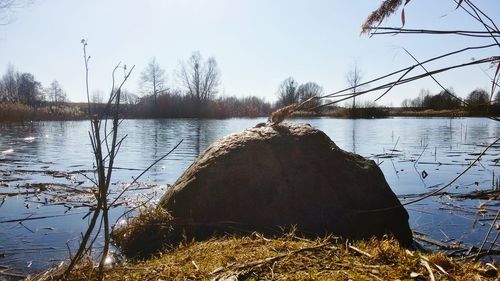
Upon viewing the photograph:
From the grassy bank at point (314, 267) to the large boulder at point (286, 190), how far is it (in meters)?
1.80

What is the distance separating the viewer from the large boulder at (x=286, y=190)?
4574 mm

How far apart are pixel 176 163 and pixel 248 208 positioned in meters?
7.86

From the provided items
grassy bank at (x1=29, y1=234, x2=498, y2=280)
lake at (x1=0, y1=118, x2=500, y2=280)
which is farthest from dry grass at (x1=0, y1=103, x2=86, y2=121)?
grassy bank at (x1=29, y1=234, x2=498, y2=280)

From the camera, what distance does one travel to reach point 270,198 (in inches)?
184

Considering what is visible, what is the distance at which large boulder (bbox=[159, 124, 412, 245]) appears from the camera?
15.0 ft

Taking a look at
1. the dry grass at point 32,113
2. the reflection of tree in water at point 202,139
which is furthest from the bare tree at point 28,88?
the reflection of tree in water at point 202,139

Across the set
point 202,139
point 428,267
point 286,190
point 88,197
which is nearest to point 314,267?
point 428,267

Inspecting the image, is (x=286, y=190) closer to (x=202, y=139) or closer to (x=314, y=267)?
(x=314, y=267)

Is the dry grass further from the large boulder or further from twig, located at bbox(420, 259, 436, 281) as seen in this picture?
twig, located at bbox(420, 259, 436, 281)

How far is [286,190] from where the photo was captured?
4703 mm

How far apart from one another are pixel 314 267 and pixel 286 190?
2.55 metres

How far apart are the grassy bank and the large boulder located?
1800mm

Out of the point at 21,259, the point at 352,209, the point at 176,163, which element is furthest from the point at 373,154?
the point at 21,259

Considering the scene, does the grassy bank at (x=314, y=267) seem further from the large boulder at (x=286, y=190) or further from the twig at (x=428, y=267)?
the large boulder at (x=286, y=190)
